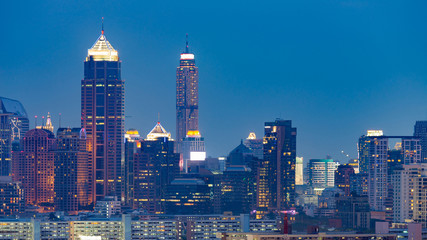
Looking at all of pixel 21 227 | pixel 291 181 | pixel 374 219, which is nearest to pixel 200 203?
pixel 291 181

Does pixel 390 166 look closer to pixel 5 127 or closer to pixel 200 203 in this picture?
pixel 200 203

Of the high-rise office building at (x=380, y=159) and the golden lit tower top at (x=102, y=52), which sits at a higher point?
the golden lit tower top at (x=102, y=52)

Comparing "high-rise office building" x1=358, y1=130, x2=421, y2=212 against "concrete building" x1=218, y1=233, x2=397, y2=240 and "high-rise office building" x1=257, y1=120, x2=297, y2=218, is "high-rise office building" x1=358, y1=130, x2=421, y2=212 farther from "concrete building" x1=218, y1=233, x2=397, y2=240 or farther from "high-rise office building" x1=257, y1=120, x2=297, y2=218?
"concrete building" x1=218, y1=233, x2=397, y2=240

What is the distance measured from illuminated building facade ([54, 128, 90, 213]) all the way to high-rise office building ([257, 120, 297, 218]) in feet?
72.5

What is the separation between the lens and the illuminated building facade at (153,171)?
171 meters

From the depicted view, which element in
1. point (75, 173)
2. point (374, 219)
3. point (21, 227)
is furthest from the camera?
point (75, 173)

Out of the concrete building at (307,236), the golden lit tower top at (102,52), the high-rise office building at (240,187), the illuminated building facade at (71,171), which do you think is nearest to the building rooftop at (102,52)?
the golden lit tower top at (102,52)

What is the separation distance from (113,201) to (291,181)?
22739 mm

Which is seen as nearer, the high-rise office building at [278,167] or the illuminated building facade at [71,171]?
the high-rise office building at [278,167]

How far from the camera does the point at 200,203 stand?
550 feet

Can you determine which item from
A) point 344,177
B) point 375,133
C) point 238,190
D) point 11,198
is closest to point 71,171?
point 11,198

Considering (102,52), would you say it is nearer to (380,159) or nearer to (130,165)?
(130,165)

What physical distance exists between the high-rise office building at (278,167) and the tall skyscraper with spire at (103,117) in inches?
795

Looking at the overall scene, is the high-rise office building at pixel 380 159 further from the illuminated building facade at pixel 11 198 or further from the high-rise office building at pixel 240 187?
the illuminated building facade at pixel 11 198
